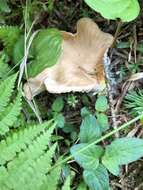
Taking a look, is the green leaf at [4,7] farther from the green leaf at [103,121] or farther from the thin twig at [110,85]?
the green leaf at [103,121]

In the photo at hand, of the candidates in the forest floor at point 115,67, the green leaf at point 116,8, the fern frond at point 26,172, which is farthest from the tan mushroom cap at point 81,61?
the fern frond at point 26,172

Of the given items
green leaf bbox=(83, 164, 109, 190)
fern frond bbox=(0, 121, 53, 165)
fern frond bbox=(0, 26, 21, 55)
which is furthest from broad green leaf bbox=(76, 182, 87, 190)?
fern frond bbox=(0, 26, 21, 55)

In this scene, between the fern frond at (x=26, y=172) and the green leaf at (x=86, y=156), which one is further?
the green leaf at (x=86, y=156)

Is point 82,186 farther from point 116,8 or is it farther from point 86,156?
point 116,8

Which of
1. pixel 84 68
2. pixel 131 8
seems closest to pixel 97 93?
pixel 84 68

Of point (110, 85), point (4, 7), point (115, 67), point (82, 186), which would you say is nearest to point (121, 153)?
point (82, 186)
